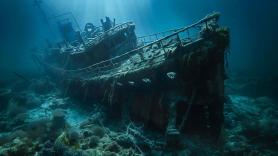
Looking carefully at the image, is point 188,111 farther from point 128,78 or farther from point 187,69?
point 128,78

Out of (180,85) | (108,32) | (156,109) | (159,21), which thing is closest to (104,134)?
(156,109)

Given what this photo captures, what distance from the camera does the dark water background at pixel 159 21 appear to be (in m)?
41.8

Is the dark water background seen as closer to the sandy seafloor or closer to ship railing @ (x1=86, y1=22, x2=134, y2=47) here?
the sandy seafloor

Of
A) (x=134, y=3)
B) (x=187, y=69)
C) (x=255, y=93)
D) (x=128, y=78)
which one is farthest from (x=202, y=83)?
(x=134, y=3)

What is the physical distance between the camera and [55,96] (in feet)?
73.2

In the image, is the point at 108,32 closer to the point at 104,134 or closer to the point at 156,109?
the point at 104,134

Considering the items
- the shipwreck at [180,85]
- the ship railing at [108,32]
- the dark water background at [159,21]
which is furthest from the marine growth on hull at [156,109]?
the dark water background at [159,21]

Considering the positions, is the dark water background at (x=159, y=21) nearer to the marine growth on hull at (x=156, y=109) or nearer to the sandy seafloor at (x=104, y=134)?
the sandy seafloor at (x=104, y=134)

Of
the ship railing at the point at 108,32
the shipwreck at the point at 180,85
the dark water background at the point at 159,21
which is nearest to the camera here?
the shipwreck at the point at 180,85

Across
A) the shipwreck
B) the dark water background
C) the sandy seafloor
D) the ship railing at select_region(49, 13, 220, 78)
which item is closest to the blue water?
the sandy seafloor

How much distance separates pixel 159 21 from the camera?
74938 millimetres

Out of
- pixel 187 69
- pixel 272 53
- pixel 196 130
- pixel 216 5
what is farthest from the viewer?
pixel 216 5

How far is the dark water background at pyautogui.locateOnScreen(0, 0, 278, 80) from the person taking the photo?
41787 mm

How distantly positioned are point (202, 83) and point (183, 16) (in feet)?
179
